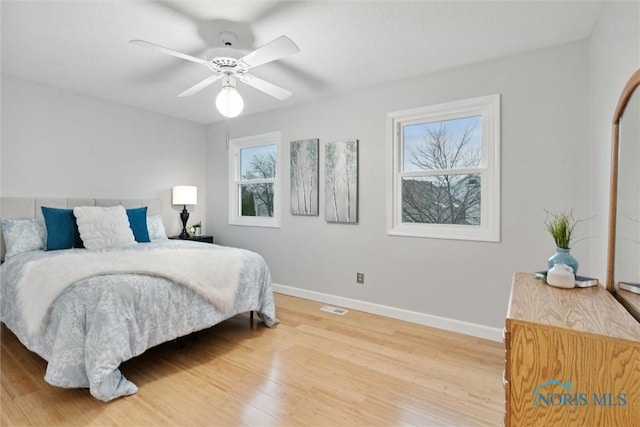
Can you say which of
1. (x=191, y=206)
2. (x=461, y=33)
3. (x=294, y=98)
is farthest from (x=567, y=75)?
(x=191, y=206)

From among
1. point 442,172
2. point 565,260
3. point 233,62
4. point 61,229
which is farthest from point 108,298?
point 442,172

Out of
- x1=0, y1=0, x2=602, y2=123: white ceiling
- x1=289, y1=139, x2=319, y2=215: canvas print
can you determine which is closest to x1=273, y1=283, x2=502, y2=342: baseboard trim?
x1=289, y1=139, x2=319, y2=215: canvas print

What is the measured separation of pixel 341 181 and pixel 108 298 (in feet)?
7.84

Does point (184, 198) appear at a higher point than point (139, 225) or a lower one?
higher

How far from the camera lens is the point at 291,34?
2312 mm

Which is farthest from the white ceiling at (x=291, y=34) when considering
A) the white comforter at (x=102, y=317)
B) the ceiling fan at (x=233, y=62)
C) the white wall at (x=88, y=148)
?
the white comforter at (x=102, y=317)

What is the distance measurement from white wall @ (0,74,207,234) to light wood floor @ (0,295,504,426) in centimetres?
152

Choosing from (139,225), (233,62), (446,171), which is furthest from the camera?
(139,225)

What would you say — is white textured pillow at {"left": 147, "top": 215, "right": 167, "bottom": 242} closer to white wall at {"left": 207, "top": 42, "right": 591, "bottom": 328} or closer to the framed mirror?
white wall at {"left": 207, "top": 42, "right": 591, "bottom": 328}

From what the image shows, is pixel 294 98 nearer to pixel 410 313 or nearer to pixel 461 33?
pixel 461 33

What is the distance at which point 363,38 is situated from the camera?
93.0 inches

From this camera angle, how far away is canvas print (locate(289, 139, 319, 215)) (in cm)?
374

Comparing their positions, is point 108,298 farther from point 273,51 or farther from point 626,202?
point 626,202

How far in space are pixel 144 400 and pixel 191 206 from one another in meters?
3.27
